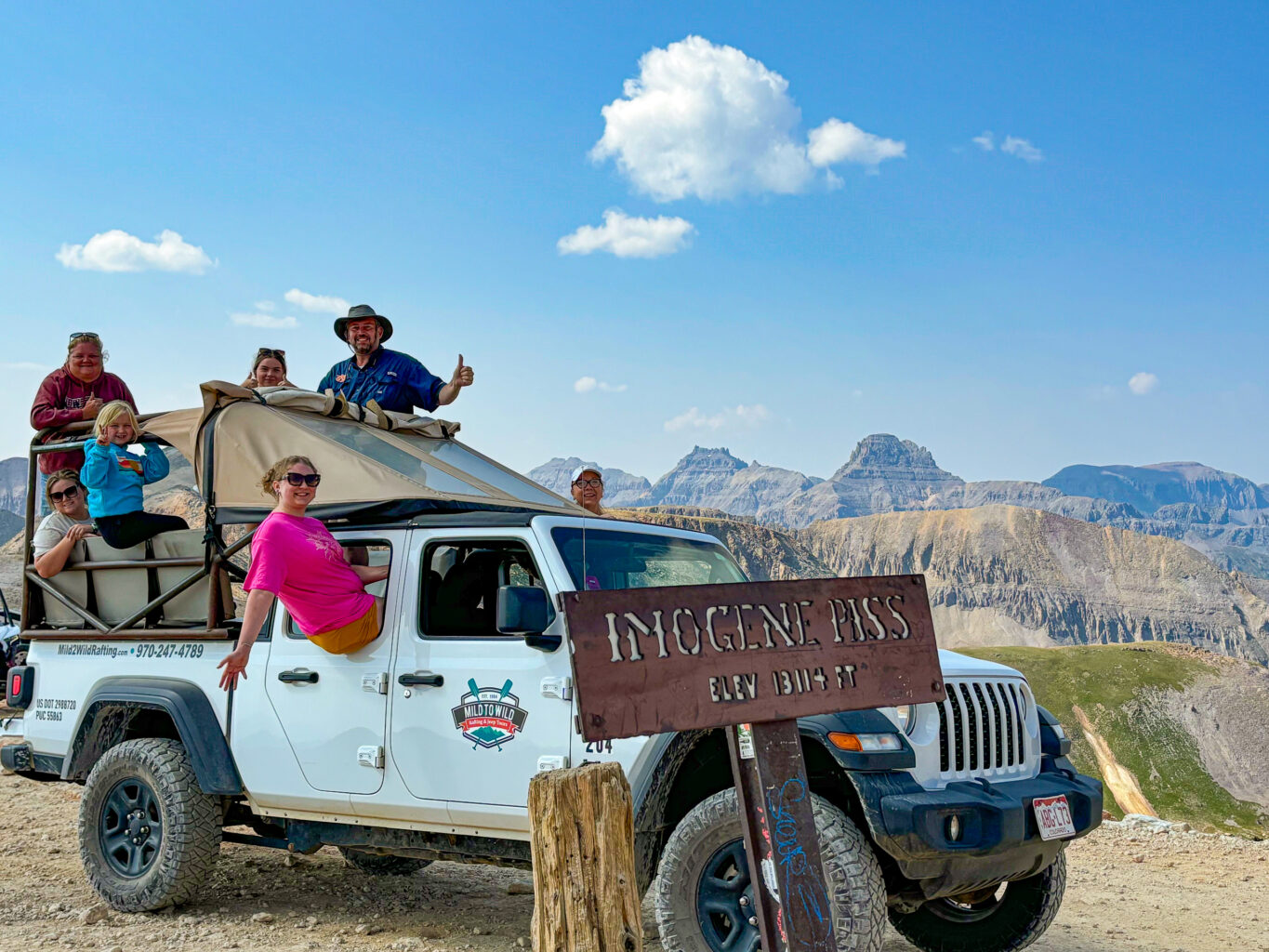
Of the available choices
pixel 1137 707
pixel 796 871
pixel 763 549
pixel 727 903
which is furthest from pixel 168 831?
pixel 763 549

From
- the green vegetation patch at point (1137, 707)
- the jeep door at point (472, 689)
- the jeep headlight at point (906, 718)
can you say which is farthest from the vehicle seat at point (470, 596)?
the green vegetation patch at point (1137, 707)

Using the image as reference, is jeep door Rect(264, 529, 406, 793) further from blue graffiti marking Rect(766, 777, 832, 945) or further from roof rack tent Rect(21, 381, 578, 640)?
blue graffiti marking Rect(766, 777, 832, 945)

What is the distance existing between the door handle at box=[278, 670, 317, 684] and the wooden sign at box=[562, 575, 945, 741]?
274cm

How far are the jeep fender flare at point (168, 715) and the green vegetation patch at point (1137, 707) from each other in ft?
148

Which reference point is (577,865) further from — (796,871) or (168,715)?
(168,715)

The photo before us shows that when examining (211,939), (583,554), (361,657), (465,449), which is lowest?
(211,939)

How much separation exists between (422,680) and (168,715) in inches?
78.5

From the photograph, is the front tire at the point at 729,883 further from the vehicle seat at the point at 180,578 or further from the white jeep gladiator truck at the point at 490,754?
the vehicle seat at the point at 180,578

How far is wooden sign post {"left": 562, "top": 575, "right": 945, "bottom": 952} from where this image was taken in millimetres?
2854

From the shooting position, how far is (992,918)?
199 inches

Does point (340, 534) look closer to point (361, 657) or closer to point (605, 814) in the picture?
point (361, 657)

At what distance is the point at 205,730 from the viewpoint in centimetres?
546

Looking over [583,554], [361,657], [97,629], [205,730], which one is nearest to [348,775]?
[361,657]

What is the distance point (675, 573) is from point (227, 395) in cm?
267
